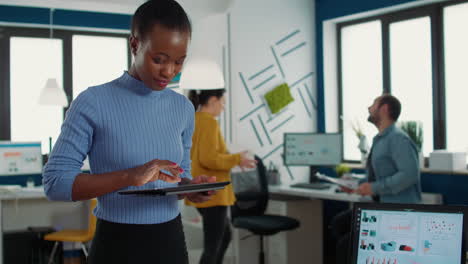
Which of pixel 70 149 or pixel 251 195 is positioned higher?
pixel 70 149

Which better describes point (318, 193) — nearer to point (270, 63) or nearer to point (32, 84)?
point (270, 63)

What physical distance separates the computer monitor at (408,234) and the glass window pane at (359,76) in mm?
4116

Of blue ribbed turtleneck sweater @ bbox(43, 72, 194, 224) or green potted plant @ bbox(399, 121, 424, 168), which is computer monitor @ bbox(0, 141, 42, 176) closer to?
green potted plant @ bbox(399, 121, 424, 168)

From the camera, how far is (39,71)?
590cm

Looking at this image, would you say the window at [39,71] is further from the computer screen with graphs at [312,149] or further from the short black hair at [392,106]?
the short black hair at [392,106]

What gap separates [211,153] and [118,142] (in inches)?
85.8

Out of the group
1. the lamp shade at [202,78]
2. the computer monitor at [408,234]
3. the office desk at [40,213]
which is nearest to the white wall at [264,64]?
the lamp shade at [202,78]

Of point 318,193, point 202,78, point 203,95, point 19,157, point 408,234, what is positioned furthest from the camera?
point 19,157

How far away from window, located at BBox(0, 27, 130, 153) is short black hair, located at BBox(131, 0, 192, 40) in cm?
489

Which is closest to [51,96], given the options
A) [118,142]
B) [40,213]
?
[40,213]

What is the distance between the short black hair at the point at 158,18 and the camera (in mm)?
1178

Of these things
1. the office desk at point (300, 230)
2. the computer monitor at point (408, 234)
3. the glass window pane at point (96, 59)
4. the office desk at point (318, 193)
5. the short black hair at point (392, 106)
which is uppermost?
the glass window pane at point (96, 59)

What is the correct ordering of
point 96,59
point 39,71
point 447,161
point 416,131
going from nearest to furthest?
point 447,161 → point 416,131 → point 39,71 → point 96,59

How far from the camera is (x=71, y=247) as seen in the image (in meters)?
5.68
